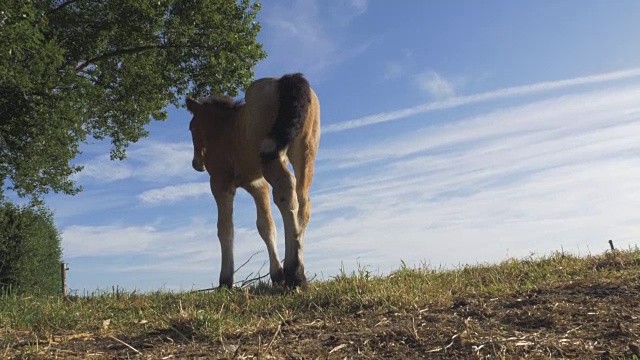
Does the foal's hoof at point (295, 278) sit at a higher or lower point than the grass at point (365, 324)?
higher

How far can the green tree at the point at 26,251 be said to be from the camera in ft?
51.4

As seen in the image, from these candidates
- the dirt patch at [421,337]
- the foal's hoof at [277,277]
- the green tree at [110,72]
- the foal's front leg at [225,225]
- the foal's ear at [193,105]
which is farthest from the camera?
the green tree at [110,72]

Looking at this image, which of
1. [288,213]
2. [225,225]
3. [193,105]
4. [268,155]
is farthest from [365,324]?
[193,105]

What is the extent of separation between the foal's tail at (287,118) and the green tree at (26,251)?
11.6 m

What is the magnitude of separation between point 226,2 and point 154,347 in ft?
53.1

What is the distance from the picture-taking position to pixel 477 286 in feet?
19.3

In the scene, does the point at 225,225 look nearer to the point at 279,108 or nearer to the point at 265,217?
the point at 265,217

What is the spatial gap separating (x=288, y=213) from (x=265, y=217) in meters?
1.37

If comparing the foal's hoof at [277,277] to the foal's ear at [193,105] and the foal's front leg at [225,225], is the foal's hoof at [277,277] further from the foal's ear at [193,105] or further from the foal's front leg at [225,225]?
the foal's ear at [193,105]

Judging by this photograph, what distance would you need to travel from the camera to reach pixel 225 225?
309 inches

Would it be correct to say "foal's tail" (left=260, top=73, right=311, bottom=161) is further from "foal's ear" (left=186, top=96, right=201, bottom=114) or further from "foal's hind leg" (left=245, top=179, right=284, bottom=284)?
"foal's ear" (left=186, top=96, right=201, bottom=114)

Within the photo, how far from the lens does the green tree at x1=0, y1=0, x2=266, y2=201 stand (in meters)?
15.4

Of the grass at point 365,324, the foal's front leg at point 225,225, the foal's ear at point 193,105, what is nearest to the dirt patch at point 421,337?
the grass at point 365,324

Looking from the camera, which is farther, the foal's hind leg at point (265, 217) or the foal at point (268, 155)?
the foal's hind leg at point (265, 217)
